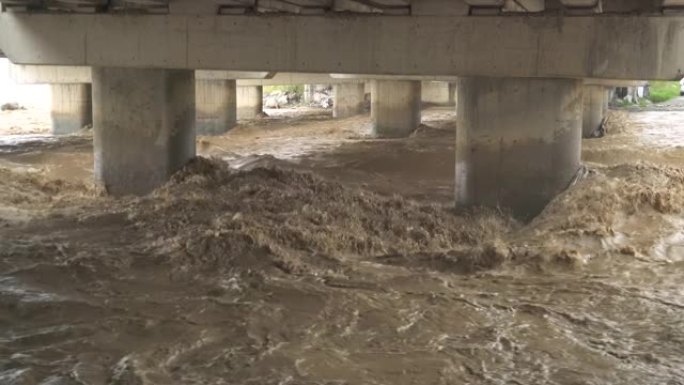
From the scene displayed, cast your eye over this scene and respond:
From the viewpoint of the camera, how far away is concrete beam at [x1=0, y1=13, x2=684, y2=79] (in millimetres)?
11250

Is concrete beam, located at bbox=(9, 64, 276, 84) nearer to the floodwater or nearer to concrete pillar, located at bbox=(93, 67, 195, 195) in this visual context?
the floodwater

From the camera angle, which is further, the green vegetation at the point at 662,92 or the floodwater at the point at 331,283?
the green vegetation at the point at 662,92

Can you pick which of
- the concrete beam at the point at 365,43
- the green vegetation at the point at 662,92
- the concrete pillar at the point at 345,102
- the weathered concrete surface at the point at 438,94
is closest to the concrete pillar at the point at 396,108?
the concrete pillar at the point at 345,102

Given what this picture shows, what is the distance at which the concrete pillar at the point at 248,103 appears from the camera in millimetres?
35650

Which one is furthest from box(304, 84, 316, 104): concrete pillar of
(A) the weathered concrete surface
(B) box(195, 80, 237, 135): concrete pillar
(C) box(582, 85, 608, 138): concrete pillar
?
(C) box(582, 85, 608, 138): concrete pillar

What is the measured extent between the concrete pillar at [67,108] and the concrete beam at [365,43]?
14605mm

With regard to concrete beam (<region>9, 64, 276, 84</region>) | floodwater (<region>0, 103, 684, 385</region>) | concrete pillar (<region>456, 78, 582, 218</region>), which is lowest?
floodwater (<region>0, 103, 684, 385</region>)

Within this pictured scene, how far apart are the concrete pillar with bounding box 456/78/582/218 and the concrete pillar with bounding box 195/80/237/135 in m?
16.8

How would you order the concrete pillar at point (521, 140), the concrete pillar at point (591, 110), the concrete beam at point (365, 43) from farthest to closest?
the concrete pillar at point (591, 110) < the concrete pillar at point (521, 140) < the concrete beam at point (365, 43)

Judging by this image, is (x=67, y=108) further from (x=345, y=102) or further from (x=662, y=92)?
(x=662, y=92)

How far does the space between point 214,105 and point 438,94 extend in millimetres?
19150

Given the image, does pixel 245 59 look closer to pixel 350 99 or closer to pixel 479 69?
pixel 479 69

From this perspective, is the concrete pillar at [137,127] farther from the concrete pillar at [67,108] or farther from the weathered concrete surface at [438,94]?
the weathered concrete surface at [438,94]

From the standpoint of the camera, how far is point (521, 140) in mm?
11875
